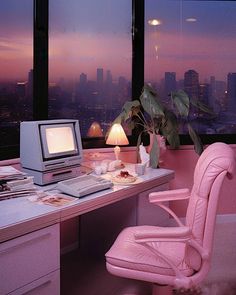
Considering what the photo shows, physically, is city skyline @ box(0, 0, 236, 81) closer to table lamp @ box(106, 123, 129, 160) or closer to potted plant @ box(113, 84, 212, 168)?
potted plant @ box(113, 84, 212, 168)

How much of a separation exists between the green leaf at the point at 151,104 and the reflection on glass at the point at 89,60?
0.52m

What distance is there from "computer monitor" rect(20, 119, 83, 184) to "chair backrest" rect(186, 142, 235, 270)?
0.98 meters

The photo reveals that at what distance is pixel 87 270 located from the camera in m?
2.72

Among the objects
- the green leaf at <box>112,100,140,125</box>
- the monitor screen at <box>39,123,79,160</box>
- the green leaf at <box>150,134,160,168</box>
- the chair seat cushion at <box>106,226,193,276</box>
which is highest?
the green leaf at <box>112,100,140,125</box>

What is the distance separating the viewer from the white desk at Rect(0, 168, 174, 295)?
1508mm

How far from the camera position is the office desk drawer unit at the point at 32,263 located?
1504mm

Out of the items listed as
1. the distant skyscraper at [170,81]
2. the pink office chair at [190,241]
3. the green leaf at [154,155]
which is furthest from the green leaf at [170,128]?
the pink office chair at [190,241]

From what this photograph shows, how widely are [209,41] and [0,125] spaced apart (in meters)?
2.40

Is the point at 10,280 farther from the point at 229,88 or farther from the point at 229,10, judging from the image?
the point at 229,10

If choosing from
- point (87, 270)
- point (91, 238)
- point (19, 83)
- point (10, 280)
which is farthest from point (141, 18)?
point (10, 280)

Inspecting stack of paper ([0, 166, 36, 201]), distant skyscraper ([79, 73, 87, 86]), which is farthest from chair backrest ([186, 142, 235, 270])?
distant skyscraper ([79, 73, 87, 86])

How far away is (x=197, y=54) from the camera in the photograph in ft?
12.2

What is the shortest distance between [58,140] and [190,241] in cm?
114

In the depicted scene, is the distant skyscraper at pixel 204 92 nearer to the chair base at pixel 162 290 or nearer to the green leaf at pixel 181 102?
the green leaf at pixel 181 102
